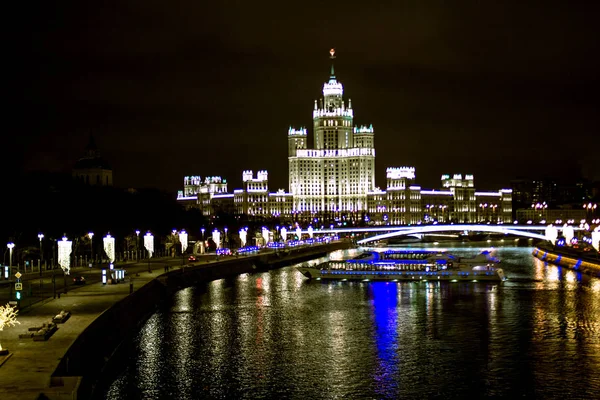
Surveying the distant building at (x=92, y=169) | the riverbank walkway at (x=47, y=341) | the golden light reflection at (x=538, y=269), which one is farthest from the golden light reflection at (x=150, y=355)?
the distant building at (x=92, y=169)

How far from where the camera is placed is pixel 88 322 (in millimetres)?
31047

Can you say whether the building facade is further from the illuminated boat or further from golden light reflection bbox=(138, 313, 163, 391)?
golden light reflection bbox=(138, 313, 163, 391)

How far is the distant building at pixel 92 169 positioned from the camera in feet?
441

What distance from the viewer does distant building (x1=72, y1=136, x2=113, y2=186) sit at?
441 feet

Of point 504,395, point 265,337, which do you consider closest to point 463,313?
point 265,337

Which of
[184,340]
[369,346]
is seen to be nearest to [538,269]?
[369,346]

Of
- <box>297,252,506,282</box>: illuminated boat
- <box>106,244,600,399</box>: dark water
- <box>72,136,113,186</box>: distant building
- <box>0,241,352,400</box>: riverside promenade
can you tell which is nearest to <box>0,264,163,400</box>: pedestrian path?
<box>0,241,352,400</box>: riverside promenade

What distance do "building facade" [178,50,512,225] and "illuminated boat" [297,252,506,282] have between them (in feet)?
355

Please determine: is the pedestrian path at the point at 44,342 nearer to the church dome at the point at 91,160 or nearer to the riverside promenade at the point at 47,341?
the riverside promenade at the point at 47,341

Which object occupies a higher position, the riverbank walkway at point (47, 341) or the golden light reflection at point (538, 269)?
the riverbank walkway at point (47, 341)

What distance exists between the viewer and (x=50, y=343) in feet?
88.0

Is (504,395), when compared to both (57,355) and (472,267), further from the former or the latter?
(472,267)

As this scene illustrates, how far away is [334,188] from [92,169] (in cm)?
6606

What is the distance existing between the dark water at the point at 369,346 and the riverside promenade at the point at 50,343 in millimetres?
→ 2349
